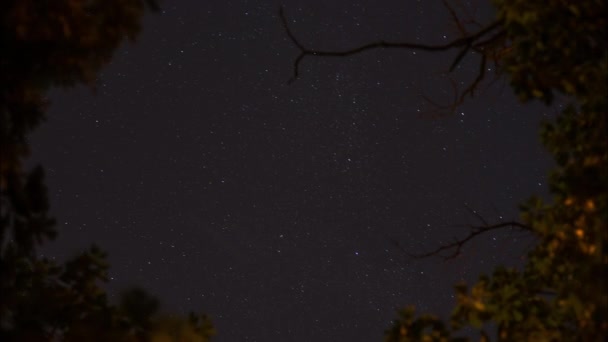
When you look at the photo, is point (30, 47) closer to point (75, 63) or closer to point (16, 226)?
point (75, 63)

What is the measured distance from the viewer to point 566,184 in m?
3.67

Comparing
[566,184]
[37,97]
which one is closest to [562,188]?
[566,184]

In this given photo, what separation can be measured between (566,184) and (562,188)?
0.48 meters

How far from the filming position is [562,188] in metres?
4.12

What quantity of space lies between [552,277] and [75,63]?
9.68 feet

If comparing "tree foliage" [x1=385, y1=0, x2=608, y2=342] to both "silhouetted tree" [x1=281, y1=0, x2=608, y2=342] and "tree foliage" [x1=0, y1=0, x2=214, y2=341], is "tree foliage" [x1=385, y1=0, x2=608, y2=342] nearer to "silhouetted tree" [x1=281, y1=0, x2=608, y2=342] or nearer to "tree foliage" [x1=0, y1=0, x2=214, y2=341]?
"silhouetted tree" [x1=281, y1=0, x2=608, y2=342]

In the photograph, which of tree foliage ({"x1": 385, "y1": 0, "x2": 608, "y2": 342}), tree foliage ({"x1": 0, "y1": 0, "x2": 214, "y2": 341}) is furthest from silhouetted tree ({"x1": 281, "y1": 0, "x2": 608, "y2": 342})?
tree foliage ({"x1": 0, "y1": 0, "x2": 214, "y2": 341})

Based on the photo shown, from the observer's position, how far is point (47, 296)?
3.85m

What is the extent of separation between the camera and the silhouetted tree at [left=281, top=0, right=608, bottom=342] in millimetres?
3318

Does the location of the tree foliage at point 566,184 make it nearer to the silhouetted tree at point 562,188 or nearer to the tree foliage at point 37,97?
the silhouetted tree at point 562,188

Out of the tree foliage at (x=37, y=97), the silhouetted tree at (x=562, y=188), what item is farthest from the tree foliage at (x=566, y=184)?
the tree foliage at (x=37, y=97)

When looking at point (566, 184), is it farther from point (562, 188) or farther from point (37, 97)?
point (37, 97)

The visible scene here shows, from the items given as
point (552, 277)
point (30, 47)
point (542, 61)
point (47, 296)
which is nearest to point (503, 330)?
point (552, 277)

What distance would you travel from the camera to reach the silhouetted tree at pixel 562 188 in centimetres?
332
